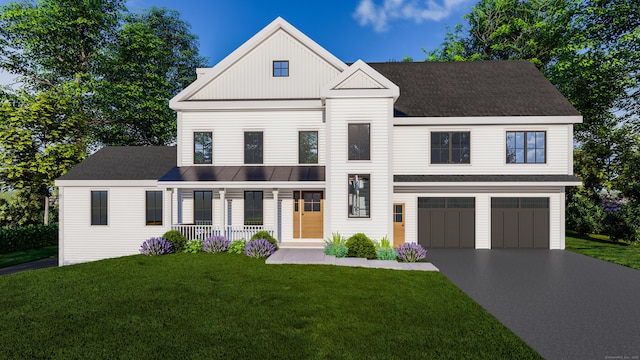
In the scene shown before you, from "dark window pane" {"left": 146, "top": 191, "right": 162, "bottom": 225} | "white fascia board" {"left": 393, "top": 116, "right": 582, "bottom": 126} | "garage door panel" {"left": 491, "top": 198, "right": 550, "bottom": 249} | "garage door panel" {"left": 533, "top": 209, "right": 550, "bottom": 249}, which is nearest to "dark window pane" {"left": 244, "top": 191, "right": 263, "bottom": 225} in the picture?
"dark window pane" {"left": 146, "top": 191, "right": 162, "bottom": 225}

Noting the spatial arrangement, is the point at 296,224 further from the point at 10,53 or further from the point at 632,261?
the point at 10,53

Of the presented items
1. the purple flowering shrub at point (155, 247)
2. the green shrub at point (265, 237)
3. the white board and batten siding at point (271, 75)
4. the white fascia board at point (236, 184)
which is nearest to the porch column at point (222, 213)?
the white fascia board at point (236, 184)

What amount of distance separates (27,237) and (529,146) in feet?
102

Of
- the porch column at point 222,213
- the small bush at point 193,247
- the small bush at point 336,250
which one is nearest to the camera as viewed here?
the small bush at point 336,250

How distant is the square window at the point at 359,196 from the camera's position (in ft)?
44.5

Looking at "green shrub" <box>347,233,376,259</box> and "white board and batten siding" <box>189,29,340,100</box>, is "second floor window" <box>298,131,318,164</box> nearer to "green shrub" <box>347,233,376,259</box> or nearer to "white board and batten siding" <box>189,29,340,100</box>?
"white board and batten siding" <box>189,29,340,100</box>

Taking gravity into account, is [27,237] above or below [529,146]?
below

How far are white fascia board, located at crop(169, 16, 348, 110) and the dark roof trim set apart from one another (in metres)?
6.67

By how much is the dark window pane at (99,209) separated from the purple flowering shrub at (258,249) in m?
8.19

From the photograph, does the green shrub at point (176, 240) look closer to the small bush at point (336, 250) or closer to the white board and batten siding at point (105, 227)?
the white board and batten siding at point (105, 227)

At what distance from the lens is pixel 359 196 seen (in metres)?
13.6

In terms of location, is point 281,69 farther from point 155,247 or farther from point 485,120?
point 485,120

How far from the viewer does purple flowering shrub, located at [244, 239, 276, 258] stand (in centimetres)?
1267

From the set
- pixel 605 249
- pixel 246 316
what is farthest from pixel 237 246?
pixel 605 249
